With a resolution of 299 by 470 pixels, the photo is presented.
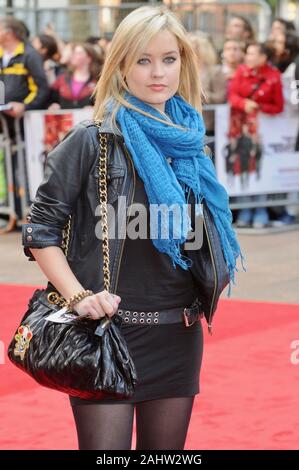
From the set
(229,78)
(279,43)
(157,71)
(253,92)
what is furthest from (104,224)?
(279,43)

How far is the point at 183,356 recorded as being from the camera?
3129 mm

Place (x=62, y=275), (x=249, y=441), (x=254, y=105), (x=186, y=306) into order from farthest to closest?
(x=254, y=105) → (x=249, y=441) → (x=186, y=306) → (x=62, y=275)

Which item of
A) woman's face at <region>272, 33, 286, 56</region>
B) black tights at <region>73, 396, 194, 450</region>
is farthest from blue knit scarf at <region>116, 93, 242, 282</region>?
woman's face at <region>272, 33, 286, 56</region>

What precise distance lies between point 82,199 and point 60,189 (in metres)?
0.08

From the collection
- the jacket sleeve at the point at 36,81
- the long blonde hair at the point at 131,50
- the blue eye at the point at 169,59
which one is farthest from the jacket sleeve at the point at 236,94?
the blue eye at the point at 169,59

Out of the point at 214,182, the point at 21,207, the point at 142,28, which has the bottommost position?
the point at 21,207

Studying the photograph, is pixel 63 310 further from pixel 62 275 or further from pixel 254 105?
pixel 254 105

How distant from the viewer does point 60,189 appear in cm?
296

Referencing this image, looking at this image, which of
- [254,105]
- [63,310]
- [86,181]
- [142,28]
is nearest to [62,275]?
[63,310]

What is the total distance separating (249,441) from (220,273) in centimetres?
179

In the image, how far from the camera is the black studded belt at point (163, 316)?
3014 mm

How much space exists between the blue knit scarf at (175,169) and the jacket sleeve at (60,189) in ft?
0.45

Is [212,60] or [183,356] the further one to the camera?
[212,60]

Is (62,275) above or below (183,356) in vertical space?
above
